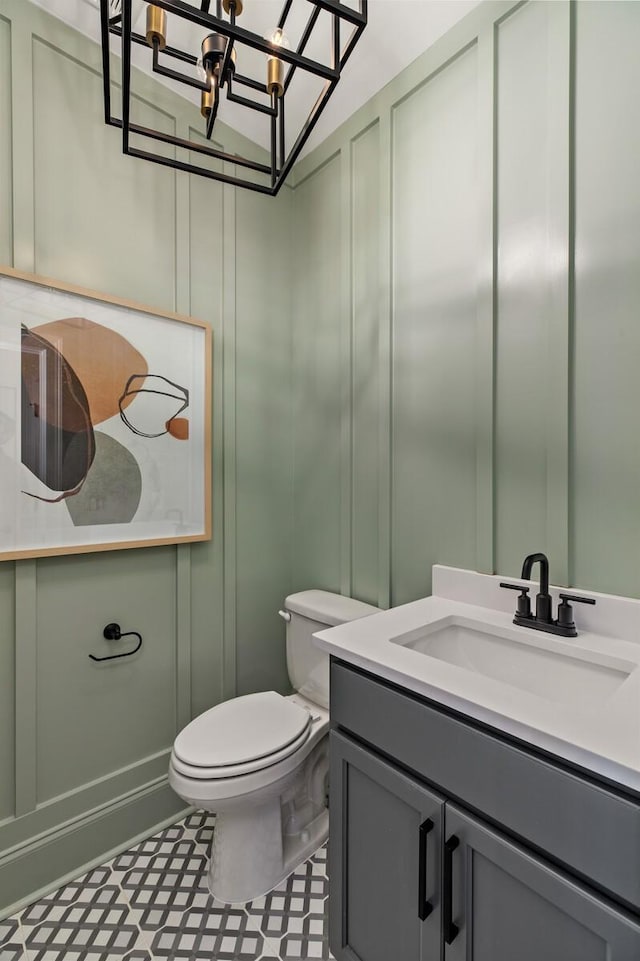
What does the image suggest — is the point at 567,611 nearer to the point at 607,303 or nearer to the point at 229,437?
the point at 607,303

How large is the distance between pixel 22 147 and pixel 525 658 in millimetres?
2036

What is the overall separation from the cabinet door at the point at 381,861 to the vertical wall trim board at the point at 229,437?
89 centimetres

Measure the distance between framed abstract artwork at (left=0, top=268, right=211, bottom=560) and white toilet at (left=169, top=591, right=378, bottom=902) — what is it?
64cm

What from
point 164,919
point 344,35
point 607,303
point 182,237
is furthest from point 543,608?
point 344,35

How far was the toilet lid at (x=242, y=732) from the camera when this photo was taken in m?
1.33

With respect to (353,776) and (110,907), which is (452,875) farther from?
(110,907)

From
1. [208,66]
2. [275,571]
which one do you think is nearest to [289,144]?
[208,66]

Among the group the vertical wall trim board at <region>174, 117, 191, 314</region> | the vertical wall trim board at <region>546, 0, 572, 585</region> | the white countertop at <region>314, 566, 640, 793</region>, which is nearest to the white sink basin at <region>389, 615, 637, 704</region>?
the white countertop at <region>314, 566, 640, 793</region>

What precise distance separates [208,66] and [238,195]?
80 cm

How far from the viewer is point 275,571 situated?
2.08m

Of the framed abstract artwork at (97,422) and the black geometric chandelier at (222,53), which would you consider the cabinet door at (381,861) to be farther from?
the black geometric chandelier at (222,53)

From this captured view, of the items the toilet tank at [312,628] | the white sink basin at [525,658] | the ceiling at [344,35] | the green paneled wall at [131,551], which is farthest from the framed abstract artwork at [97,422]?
the white sink basin at [525,658]

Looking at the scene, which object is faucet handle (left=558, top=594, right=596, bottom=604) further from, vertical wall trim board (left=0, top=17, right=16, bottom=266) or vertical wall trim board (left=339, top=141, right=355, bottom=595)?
vertical wall trim board (left=0, top=17, right=16, bottom=266)

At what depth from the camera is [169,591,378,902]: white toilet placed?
1302 mm
